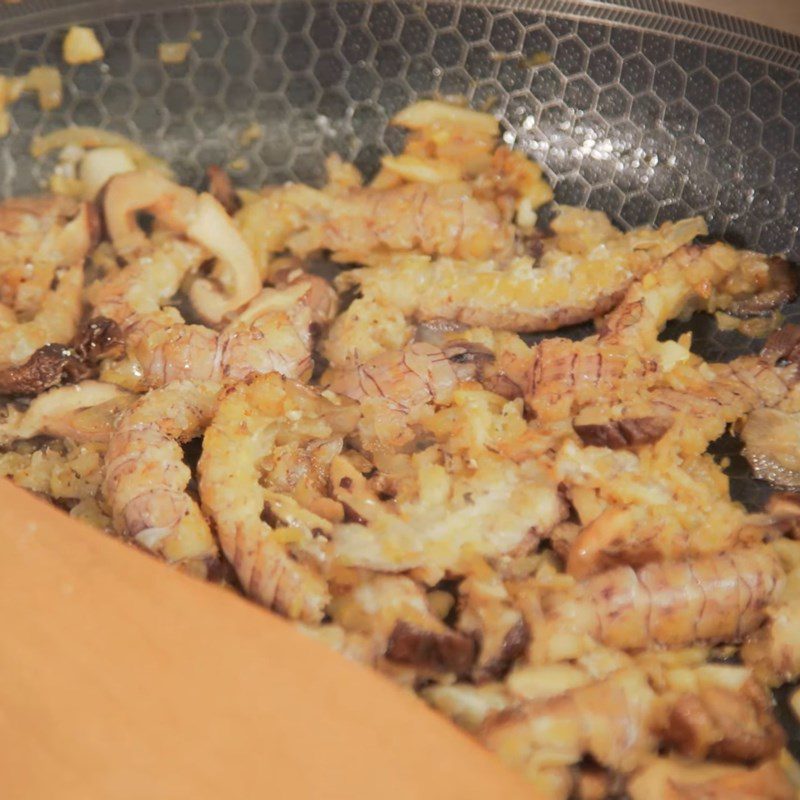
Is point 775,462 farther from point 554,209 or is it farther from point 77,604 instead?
point 77,604

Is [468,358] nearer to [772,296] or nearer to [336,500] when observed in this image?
[336,500]

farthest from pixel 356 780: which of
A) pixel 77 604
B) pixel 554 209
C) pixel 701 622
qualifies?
pixel 554 209

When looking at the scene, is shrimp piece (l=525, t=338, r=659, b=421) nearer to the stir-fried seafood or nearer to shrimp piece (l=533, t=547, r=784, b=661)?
the stir-fried seafood

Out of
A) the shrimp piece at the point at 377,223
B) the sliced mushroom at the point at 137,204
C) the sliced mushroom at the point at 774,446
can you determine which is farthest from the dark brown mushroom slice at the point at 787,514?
the sliced mushroom at the point at 137,204

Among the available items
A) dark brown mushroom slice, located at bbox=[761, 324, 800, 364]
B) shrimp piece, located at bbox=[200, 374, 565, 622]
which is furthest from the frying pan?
shrimp piece, located at bbox=[200, 374, 565, 622]

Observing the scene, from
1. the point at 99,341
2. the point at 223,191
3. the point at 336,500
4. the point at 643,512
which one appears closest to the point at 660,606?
the point at 643,512

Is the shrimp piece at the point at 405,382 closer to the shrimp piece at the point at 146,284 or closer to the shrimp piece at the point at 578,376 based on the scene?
the shrimp piece at the point at 578,376
